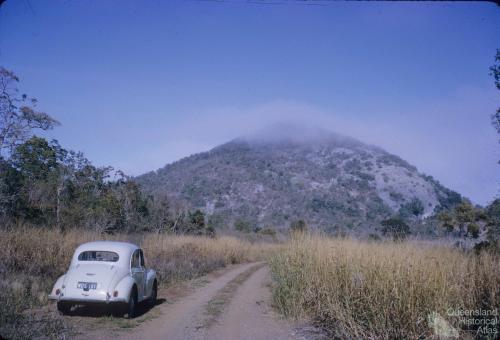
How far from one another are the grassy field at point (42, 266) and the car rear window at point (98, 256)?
62.2 inches

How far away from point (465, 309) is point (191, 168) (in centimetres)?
10965

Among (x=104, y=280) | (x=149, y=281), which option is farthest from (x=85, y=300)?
(x=149, y=281)

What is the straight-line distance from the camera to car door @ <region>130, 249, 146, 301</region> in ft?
37.1

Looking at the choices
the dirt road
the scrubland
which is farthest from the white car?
the dirt road

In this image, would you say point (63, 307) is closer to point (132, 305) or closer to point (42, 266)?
point (132, 305)

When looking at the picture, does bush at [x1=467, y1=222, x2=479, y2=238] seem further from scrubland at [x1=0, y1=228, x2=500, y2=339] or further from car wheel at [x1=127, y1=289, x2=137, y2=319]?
car wheel at [x1=127, y1=289, x2=137, y2=319]

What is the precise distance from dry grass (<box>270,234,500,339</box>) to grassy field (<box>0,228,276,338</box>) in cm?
570

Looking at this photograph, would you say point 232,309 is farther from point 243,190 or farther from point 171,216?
point 243,190

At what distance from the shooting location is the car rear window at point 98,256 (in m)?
11.3

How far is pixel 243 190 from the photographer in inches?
3494

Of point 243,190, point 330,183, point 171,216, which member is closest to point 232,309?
A: point 171,216

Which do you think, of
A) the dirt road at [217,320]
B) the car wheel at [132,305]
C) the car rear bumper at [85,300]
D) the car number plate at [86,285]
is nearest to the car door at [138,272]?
the car wheel at [132,305]

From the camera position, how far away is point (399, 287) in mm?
6977

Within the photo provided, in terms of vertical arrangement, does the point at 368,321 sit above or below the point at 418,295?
below
